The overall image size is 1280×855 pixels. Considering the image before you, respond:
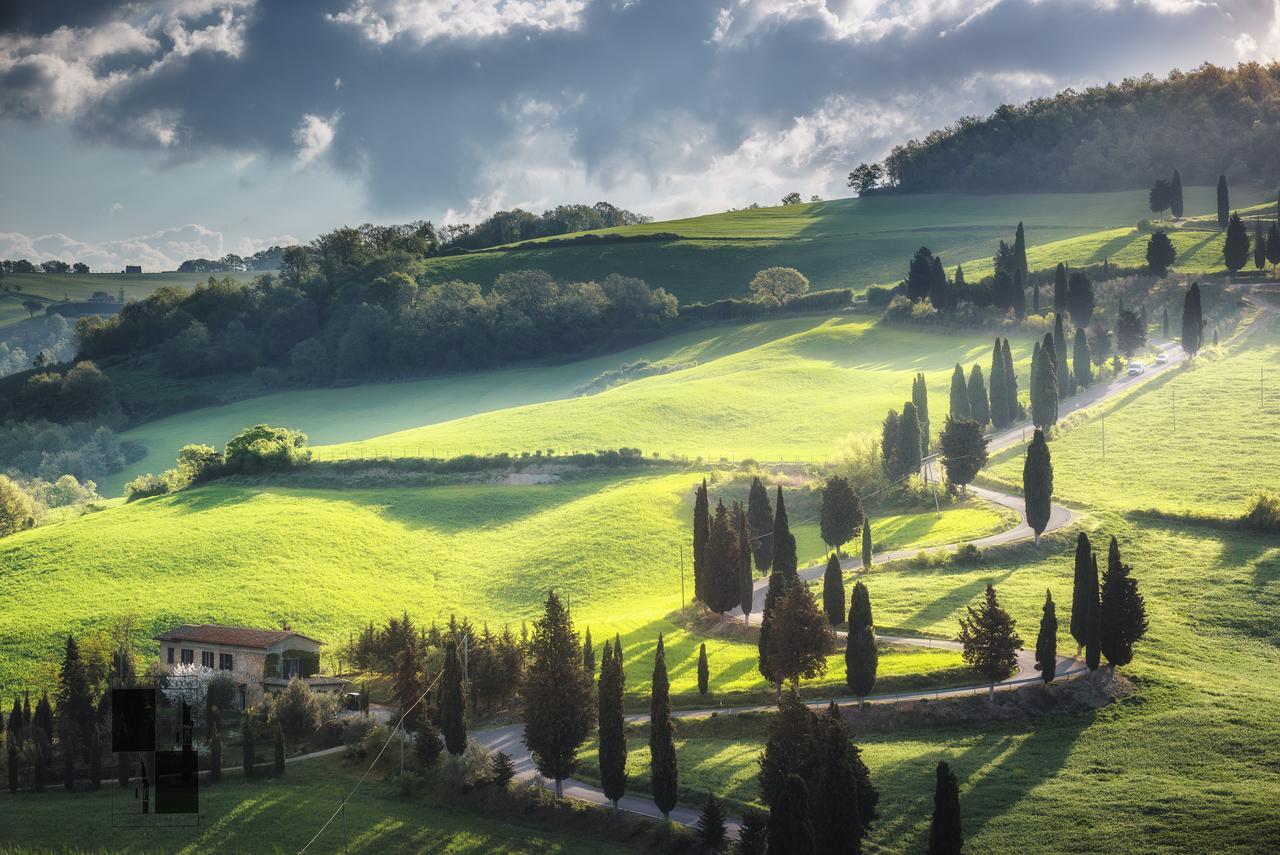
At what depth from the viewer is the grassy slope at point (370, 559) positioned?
84.4 meters

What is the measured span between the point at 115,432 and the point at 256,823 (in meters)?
127

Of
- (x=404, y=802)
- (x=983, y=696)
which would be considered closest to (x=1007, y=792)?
(x=983, y=696)

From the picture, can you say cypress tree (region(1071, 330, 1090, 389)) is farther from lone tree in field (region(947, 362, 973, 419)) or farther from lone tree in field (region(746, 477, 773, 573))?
lone tree in field (region(746, 477, 773, 573))

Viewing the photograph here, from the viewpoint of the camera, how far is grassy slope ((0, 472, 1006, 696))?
84.4m

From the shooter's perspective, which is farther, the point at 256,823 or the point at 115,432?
the point at 115,432

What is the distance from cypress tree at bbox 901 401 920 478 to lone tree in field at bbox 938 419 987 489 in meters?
3.80

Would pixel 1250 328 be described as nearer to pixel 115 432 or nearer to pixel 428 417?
pixel 428 417

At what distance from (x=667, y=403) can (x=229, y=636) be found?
7228 centimetres

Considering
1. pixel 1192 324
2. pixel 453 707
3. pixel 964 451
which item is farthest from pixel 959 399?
pixel 453 707

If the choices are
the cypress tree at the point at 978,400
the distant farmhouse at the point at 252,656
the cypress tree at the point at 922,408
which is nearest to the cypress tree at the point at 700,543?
the distant farmhouse at the point at 252,656

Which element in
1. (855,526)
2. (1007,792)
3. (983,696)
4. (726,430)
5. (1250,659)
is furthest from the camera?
(726,430)

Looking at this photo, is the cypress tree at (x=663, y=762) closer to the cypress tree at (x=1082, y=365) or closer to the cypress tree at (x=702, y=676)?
the cypress tree at (x=702, y=676)

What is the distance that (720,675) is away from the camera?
69812 millimetres

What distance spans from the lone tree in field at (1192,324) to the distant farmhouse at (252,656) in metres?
99.8
